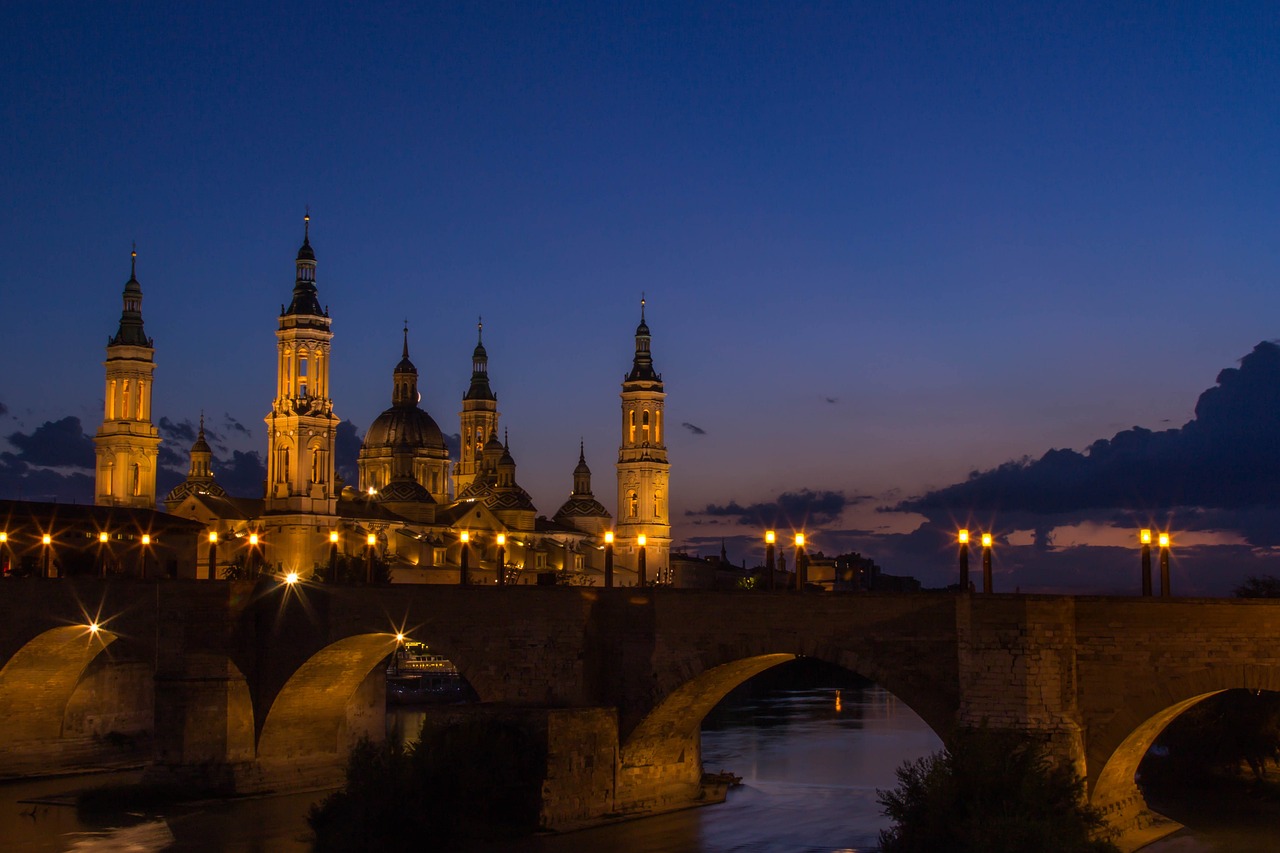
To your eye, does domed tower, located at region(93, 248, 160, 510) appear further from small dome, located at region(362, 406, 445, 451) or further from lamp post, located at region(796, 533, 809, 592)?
lamp post, located at region(796, 533, 809, 592)

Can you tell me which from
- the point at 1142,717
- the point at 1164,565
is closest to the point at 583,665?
the point at 1142,717

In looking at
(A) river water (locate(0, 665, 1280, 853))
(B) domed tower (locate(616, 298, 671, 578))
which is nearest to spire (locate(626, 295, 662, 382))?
(B) domed tower (locate(616, 298, 671, 578))

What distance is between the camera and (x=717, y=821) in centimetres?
3638

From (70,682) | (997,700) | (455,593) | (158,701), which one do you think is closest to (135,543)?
(70,682)

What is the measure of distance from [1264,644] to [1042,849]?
5.64 m

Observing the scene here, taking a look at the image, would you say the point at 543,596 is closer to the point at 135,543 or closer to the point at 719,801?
the point at 719,801

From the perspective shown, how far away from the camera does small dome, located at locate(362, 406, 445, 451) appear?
389ft

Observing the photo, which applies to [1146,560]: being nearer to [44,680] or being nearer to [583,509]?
[44,680]

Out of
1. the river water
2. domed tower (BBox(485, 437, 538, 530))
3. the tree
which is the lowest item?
the river water

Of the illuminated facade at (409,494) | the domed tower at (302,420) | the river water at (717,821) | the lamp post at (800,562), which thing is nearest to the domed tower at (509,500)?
the illuminated facade at (409,494)

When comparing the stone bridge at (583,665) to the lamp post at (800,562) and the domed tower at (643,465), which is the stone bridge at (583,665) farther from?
the domed tower at (643,465)

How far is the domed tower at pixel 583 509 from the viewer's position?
121500 mm

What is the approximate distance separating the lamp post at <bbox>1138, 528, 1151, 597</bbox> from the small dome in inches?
3585

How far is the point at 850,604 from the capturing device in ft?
106
